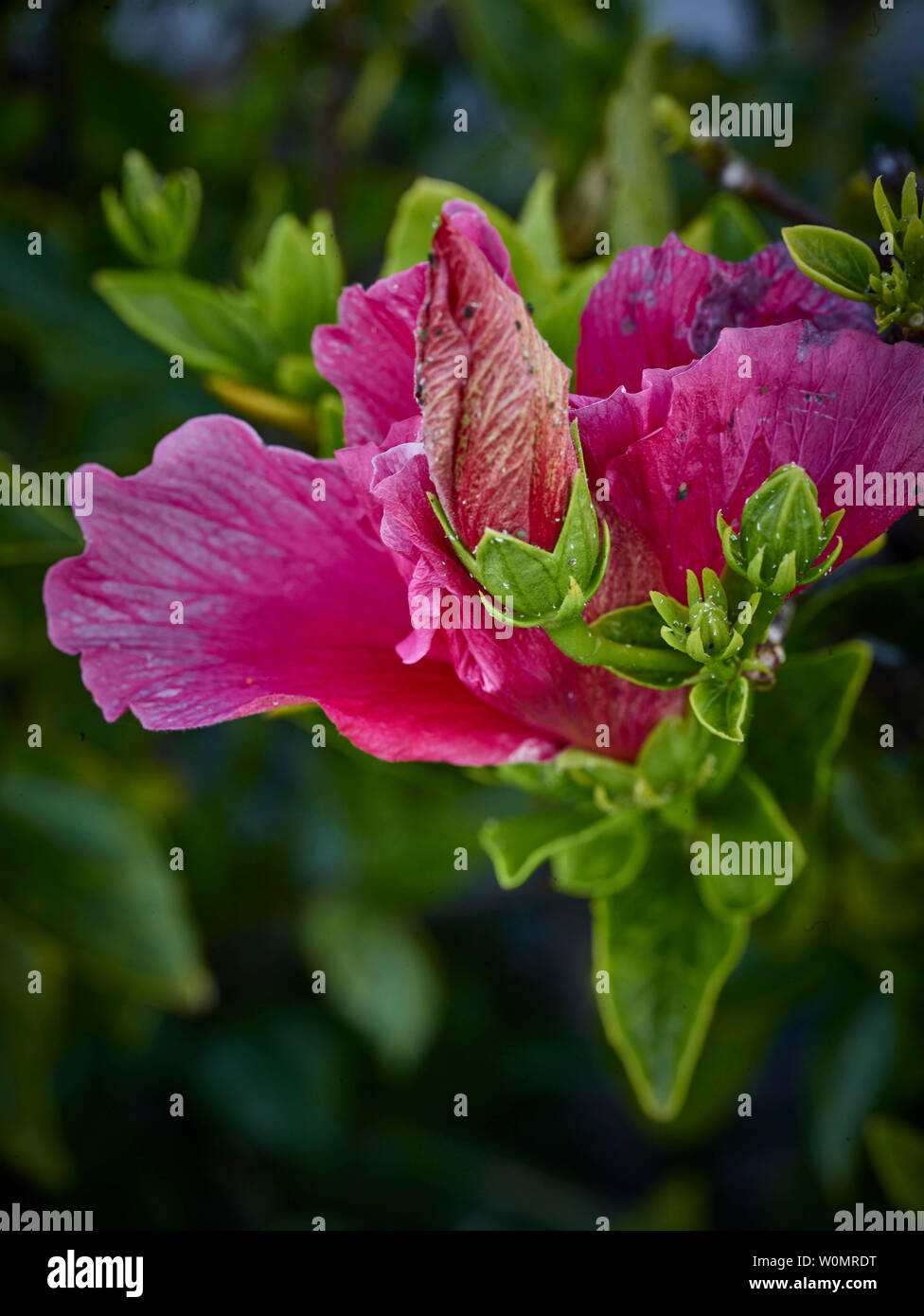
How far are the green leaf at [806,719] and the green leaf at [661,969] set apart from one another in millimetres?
67

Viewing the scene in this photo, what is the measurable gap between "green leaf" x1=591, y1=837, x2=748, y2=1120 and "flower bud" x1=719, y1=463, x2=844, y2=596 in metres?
0.23

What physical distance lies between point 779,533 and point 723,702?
84 mm

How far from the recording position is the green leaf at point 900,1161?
A: 0.80 metres

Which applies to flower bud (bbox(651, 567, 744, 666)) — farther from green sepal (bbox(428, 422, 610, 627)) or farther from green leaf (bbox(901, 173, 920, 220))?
green leaf (bbox(901, 173, 920, 220))

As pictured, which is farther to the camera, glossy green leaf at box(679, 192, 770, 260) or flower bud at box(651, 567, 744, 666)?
glossy green leaf at box(679, 192, 770, 260)

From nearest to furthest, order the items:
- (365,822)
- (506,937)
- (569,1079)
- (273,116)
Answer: (273,116) < (365,822) < (569,1079) < (506,937)

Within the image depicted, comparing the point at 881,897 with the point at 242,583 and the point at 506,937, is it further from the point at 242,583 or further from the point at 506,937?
the point at 506,937

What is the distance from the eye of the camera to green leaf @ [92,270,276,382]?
622 millimetres

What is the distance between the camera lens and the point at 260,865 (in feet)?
4.10

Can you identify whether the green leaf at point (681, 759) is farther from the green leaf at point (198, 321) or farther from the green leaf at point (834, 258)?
the green leaf at point (198, 321)

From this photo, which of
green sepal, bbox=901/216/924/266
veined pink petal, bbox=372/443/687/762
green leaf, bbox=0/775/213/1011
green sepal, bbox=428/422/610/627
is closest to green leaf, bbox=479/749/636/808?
veined pink petal, bbox=372/443/687/762

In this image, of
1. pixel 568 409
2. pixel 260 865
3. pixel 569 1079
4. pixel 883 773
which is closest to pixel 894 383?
pixel 568 409
